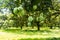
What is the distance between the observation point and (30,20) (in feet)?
23.9

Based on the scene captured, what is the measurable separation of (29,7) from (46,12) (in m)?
1.32

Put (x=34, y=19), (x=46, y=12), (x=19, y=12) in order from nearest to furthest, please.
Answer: (x=19, y=12) → (x=34, y=19) → (x=46, y=12)

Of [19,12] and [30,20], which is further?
[30,20]

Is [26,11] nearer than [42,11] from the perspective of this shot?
Yes

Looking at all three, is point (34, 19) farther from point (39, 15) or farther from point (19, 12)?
point (19, 12)

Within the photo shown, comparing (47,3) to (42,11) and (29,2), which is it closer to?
(42,11)

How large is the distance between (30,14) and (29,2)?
2.56 ft

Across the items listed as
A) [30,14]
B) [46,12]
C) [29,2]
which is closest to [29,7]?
[29,2]

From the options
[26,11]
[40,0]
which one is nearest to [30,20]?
[26,11]

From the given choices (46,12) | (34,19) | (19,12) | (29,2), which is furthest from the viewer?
(46,12)

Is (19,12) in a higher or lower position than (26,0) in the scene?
lower

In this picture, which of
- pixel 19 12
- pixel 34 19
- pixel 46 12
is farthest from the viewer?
pixel 46 12

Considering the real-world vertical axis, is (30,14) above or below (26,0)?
below

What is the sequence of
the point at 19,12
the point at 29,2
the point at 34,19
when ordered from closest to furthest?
the point at 19,12 < the point at 29,2 < the point at 34,19
